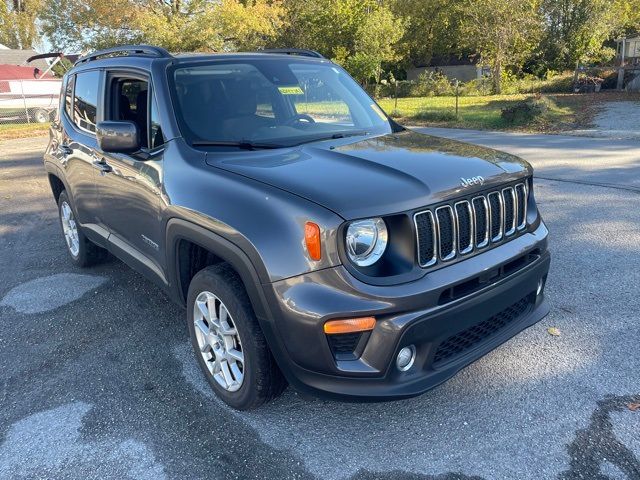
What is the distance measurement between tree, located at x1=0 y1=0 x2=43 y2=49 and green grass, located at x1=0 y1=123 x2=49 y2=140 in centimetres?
2795

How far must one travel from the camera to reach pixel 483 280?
2.57 m

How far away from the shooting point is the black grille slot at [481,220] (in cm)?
267

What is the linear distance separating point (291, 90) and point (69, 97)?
7.82 feet

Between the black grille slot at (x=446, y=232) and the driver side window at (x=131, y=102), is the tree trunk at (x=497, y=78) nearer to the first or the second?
the driver side window at (x=131, y=102)

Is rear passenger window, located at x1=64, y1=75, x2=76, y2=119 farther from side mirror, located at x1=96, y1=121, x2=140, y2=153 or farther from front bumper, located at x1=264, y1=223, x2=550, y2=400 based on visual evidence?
front bumper, located at x1=264, y1=223, x2=550, y2=400

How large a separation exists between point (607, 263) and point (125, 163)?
4.06 m

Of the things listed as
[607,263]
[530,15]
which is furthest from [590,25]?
[607,263]

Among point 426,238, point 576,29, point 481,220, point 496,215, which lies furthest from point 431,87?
point 426,238

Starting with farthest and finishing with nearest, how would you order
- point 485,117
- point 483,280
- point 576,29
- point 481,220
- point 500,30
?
1. point 576,29
2. point 500,30
3. point 485,117
4. point 481,220
5. point 483,280

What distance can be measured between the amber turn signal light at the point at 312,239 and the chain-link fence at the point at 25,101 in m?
23.0

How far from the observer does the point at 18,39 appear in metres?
47.0

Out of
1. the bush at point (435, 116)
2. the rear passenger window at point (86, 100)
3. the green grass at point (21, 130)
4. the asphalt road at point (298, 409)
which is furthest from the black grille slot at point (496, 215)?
the green grass at point (21, 130)

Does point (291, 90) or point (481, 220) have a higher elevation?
point (291, 90)

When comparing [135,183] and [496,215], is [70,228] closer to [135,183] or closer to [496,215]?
[135,183]
